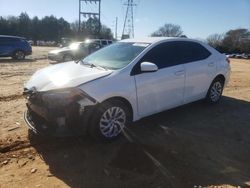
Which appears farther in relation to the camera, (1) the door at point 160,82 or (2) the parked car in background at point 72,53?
(2) the parked car in background at point 72,53

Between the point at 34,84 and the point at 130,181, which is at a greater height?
the point at 34,84

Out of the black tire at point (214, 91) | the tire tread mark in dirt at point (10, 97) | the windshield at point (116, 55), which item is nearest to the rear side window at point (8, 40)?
the tire tread mark in dirt at point (10, 97)

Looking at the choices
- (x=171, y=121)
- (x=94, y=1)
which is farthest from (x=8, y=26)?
(x=171, y=121)

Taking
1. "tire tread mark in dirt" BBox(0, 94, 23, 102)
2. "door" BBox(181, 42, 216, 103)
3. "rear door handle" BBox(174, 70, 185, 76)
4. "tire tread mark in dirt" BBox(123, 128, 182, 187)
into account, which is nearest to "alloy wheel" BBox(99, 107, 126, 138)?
"tire tread mark in dirt" BBox(123, 128, 182, 187)

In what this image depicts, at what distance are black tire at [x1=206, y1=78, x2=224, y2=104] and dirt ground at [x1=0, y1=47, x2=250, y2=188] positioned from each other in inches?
37.5

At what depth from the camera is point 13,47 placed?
2420 cm

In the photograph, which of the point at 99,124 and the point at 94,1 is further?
the point at 94,1

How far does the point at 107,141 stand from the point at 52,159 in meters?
0.96

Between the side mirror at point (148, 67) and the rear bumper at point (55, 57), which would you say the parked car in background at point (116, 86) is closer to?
the side mirror at point (148, 67)

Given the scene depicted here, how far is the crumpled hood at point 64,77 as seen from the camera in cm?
521

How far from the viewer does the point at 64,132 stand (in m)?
5.07

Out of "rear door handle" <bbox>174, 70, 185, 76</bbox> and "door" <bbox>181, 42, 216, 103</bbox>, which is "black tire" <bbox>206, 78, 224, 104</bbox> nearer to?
"door" <bbox>181, 42, 216, 103</bbox>

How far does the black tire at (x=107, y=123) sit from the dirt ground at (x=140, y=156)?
0.16 metres

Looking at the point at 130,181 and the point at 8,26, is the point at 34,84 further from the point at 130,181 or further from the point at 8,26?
the point at 8,26
